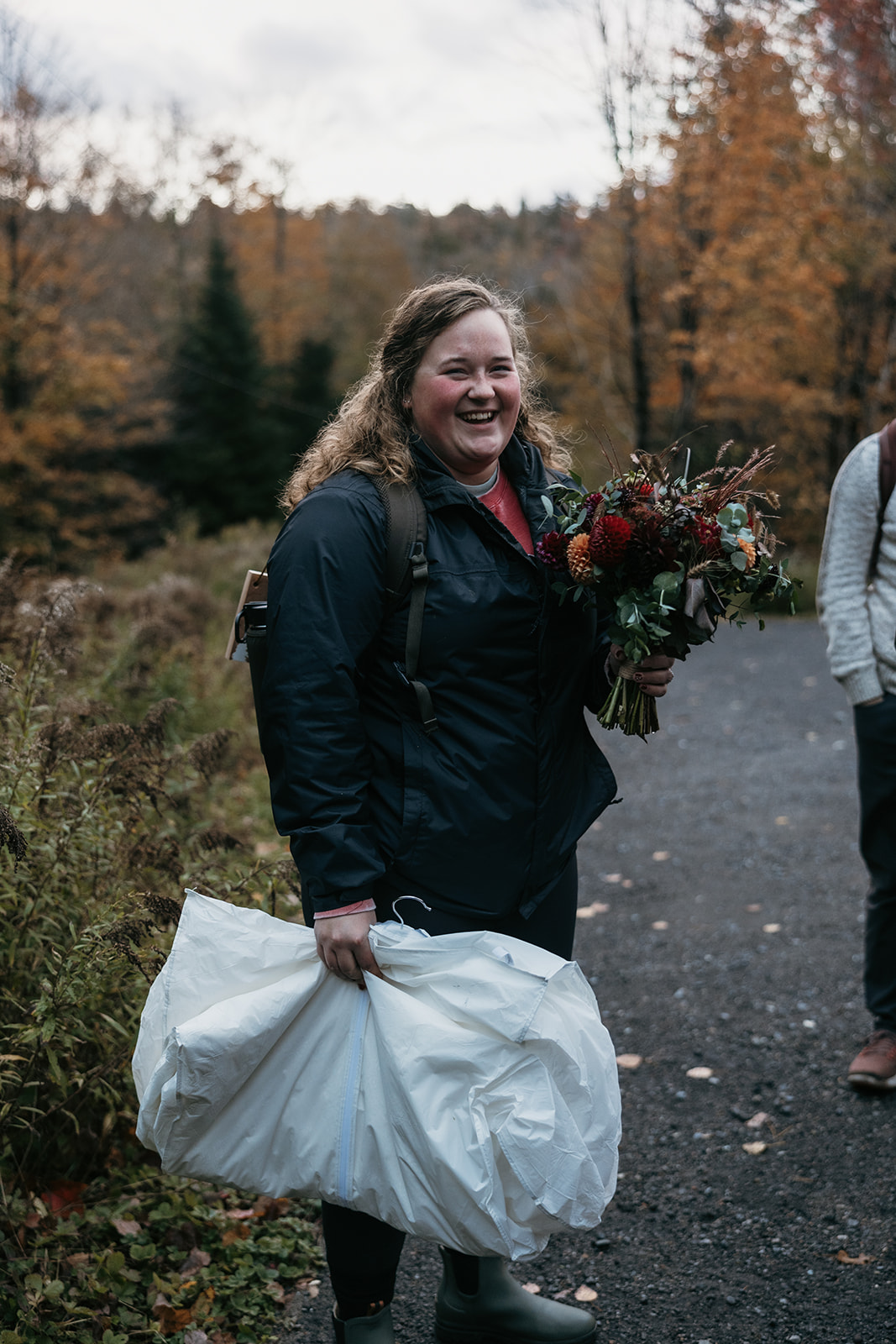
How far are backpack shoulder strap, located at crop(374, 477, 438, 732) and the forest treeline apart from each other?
10.8 m

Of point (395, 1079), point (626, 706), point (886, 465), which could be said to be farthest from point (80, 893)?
point (886, 465)

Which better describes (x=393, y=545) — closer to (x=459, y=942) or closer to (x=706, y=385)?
(x=459, y=942)

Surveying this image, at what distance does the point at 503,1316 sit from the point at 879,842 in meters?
1.87

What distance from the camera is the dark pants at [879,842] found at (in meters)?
3.48

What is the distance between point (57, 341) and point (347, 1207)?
17392 millimetres

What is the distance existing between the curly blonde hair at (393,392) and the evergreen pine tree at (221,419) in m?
23.7

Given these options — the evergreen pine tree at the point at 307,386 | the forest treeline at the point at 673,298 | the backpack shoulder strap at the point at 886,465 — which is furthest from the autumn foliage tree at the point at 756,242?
the backpack shoulder strap at the point at 886,465

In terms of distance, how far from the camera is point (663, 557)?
7.64 feet

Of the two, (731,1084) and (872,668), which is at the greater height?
(872,668)

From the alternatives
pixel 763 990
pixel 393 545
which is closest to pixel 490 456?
pixel 393 545

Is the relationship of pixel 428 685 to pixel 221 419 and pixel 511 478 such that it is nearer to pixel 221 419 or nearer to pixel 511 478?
pixel 511 478

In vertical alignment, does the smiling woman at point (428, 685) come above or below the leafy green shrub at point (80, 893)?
above

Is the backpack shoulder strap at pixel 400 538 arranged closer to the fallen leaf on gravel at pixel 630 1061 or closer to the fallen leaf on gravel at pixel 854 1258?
the fallen leaf on gravel at pixel 854 1258

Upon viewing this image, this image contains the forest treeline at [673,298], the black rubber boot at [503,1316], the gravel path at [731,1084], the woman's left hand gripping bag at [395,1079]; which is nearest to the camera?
the woman's left hand gripping bag at [395,1079]
